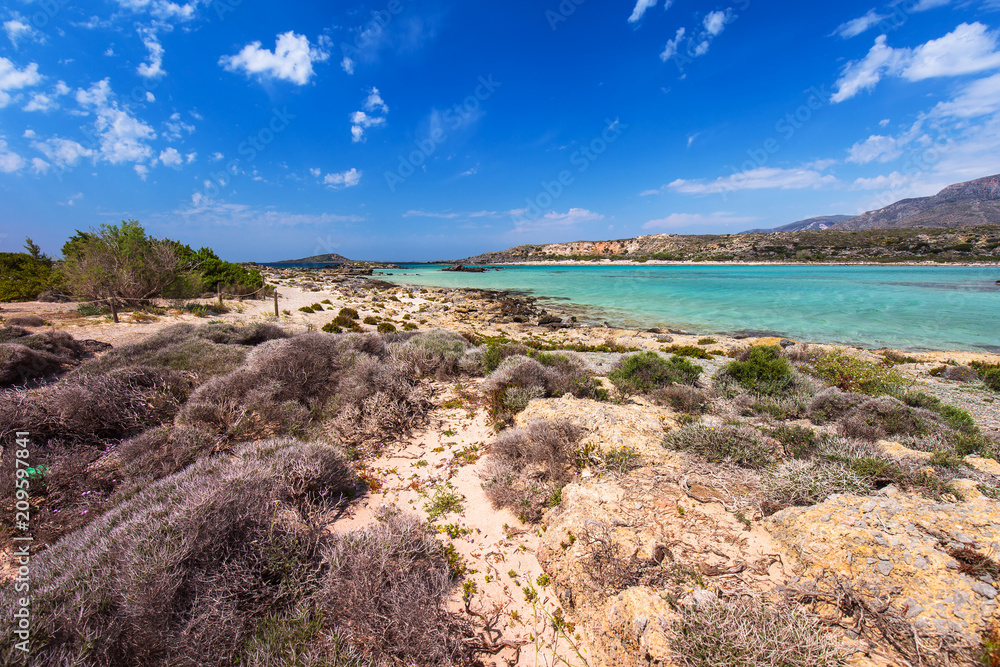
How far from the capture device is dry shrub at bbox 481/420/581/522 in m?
3.86

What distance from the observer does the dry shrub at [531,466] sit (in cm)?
386

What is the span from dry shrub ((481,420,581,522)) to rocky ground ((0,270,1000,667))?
0.56ft

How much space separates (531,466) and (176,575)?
3.28 m

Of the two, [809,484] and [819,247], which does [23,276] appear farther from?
[819,247]

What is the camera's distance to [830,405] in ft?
19.1

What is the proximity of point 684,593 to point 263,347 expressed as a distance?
26.1ft

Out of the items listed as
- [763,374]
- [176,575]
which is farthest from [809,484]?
[176,575]

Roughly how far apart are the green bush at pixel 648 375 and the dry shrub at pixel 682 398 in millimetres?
395

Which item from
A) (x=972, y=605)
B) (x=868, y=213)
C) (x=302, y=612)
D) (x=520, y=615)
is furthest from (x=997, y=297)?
(x=868, y=213)

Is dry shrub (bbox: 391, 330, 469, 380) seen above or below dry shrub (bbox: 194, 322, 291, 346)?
A: below

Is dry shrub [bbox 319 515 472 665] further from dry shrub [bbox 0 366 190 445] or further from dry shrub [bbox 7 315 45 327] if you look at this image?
dry shrub [bbox 7 315 45 327]

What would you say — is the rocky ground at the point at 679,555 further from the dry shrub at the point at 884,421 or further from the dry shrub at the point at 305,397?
the dry shrub at the point at 305,397

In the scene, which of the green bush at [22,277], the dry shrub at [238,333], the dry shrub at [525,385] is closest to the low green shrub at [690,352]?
the dry shrub at [525,385]

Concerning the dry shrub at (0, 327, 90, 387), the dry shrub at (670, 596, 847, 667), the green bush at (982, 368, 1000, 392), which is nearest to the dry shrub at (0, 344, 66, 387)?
the dry shrub at (0, 327, 90, 387)
